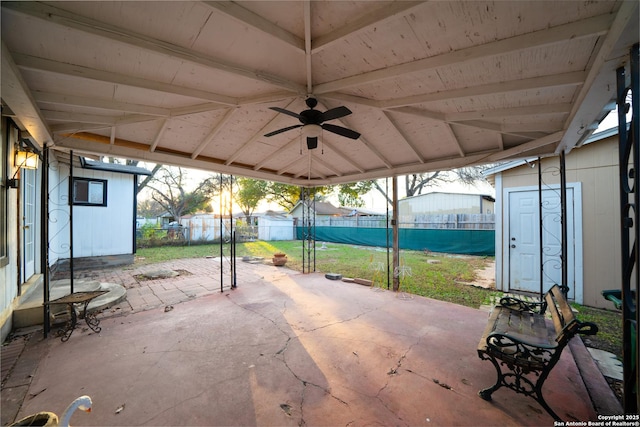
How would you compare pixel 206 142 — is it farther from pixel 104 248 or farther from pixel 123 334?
pixel 104 248

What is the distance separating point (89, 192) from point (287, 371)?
9.06 m

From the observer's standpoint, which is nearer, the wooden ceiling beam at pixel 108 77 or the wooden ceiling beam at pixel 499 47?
the wooden ceiling beam at pixel 499 47

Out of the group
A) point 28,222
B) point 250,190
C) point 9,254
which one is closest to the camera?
point 9,254

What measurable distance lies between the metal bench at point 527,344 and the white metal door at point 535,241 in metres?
2.85

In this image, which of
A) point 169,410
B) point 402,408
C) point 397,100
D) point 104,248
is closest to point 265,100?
point 397,100

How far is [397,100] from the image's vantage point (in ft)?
9.30

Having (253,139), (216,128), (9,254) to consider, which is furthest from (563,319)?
(9,254)

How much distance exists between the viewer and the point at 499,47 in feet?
6.25

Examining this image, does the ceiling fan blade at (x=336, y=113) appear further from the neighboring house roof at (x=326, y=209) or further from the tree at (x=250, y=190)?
the neighboring house roof at (x=326, y=209)

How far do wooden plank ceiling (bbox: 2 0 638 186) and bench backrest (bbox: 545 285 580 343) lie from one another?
1866mm

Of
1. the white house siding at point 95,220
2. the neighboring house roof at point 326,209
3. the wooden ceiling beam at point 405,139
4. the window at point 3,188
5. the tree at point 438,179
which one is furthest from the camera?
the neighboring house roof at point 326,209

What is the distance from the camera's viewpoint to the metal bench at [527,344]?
2.03 metres

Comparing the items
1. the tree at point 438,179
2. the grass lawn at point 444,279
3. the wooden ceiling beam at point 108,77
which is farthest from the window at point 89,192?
the tree at point 438,179

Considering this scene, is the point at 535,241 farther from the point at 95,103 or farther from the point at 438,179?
the point at 438,179
